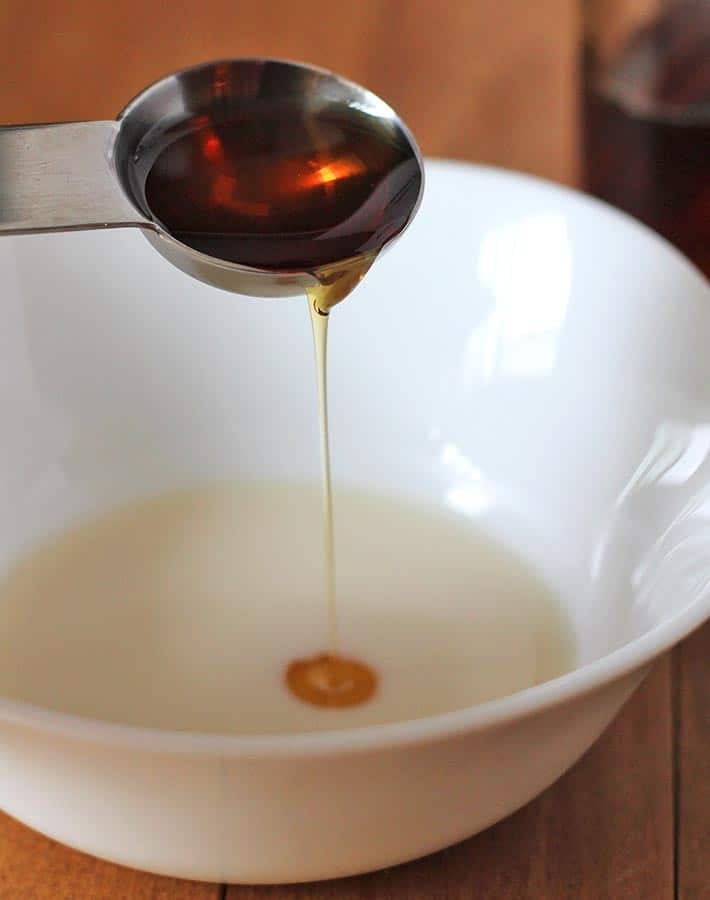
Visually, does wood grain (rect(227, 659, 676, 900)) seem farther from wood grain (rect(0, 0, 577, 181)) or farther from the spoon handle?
wood grain (rect(0, 0, 577, 181))

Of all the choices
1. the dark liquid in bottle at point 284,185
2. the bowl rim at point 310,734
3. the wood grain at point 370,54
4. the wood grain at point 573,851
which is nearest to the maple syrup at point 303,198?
the dark liquid in bottle at point 284,185

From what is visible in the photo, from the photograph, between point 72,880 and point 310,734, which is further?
point 72,880

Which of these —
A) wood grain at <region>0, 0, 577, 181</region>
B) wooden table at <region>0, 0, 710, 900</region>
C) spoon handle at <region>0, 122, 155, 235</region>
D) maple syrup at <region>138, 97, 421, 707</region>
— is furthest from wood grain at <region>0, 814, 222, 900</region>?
wood grain at <region>0, 0, 577, 181</region>

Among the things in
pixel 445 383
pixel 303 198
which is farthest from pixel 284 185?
pixel 445 383

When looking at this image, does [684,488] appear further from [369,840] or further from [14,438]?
[14,438]

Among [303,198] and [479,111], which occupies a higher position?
[303,198]

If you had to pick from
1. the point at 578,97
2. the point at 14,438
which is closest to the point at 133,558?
the point at 14,438

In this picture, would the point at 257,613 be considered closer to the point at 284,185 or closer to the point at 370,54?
the point at 284,185

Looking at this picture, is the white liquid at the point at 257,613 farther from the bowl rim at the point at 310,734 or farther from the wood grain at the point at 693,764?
the bowl rim at the point at 310,734
